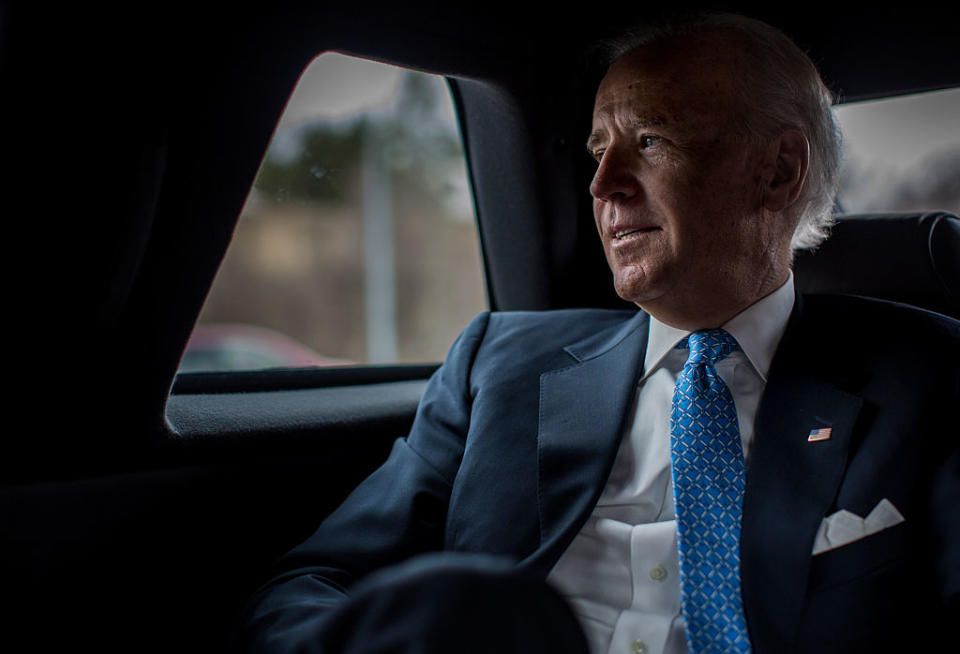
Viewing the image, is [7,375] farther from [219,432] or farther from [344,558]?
[344,558]

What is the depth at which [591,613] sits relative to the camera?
134cm

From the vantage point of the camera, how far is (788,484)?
1.24 metres

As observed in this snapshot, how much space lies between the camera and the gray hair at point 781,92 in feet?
4.94

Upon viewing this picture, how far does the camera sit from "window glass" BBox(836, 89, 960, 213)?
187cm

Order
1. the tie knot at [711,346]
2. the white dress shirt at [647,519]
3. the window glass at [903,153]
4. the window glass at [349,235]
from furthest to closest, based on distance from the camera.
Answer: the window glass at [903,153]
the window glass at [349,235]
the tie knot at [711,346]
the white dress shirt at [647,519]

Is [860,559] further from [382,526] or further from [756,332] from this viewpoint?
[382,526]

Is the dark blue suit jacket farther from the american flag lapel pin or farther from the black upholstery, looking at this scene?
the black upholstery

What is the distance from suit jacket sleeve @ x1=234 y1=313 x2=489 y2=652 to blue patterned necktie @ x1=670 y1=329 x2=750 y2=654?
0.45 metres

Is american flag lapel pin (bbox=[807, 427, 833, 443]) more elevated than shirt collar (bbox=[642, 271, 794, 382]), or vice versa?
shirt collar (bbox=[642, 271, 794, 382])

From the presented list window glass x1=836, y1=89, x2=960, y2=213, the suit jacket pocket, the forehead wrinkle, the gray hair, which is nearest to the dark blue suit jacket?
the suit jacket pocket

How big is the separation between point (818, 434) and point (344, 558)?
85 centimetres

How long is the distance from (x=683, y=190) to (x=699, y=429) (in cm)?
47

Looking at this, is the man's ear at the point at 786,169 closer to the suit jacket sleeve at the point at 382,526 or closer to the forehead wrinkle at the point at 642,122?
the forehead wrinkle at the point at 642,122

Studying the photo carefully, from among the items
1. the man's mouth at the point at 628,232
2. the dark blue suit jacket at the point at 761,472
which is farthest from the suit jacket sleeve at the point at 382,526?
the man's mouth at the point at 628,232
